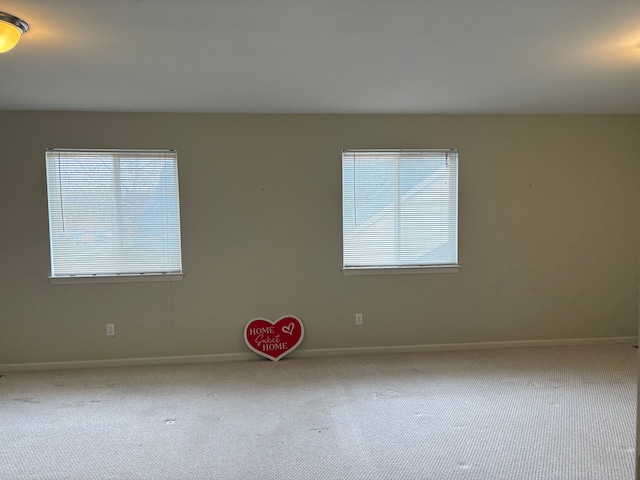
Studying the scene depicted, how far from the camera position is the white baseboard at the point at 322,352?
153 inches

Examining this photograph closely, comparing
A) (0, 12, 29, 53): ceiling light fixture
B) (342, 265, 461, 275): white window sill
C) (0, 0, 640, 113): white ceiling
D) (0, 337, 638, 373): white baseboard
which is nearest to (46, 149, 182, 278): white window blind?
(0, 0, 640, 113): white ceiling

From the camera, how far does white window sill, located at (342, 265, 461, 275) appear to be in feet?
13.6

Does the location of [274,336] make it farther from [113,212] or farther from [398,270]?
[113,212]

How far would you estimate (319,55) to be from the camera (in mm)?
2504

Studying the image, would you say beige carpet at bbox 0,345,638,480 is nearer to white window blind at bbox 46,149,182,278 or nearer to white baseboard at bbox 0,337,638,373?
white baseboard at bbox 0,337,638,373

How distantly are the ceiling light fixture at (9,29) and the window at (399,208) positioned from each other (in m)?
2.66

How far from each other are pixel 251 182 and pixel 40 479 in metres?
2.63

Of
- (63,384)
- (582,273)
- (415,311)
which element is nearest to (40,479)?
(63,384)

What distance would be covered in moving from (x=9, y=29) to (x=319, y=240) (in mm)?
2746

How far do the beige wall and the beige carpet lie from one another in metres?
0.33

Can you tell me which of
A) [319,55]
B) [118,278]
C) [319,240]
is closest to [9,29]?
[319,55]

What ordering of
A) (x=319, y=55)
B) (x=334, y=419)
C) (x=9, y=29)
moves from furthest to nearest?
(x=334, y=419) → (x=319, y=55) → (x=9, y=29)

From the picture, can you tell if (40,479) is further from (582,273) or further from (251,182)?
(582,273)

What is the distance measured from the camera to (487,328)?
14.1ft
